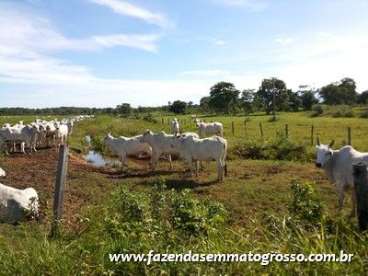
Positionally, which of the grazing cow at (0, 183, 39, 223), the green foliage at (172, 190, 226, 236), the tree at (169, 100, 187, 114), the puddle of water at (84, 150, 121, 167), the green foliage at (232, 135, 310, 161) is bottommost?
the puddle of water at (84, 150, 121, 167)

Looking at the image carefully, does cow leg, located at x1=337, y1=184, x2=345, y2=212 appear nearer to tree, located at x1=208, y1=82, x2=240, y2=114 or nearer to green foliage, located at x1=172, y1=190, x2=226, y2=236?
green foliage, located at x1=172, y1=190, x2=226, y2=236

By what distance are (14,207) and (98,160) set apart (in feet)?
44.9

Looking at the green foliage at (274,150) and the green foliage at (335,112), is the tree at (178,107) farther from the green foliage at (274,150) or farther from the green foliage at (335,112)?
the green foliage at (274,150)

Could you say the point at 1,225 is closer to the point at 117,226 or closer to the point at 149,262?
the point at 117,226

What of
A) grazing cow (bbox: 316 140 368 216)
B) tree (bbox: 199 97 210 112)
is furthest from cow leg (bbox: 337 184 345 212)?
tree (bbox: 199 97 210 112)

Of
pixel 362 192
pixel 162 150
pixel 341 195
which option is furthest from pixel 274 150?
pixel 362 192

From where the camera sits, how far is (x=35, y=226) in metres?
9.90

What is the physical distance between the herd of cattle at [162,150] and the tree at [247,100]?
201 ft

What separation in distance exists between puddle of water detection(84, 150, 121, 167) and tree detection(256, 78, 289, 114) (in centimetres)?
6992

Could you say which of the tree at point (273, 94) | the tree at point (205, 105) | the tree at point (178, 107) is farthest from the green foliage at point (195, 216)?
the tree at point (178, 107)

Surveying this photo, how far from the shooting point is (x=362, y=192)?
5523 millimetres

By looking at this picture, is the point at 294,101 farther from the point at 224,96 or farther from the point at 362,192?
the point at 362,192

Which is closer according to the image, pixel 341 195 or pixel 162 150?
pixel 341 195

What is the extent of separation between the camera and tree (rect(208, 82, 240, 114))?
97188mm
